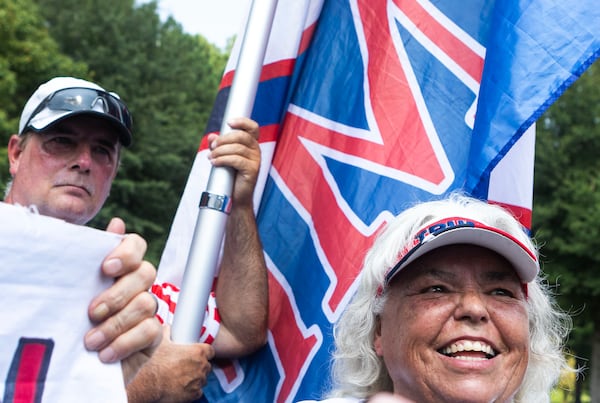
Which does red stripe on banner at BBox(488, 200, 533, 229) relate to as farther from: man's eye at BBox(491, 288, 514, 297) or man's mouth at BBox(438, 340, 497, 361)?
man's mouth at BBox(438, 340, 497, 361)

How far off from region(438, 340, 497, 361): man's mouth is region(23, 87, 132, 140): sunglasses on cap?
149 cm

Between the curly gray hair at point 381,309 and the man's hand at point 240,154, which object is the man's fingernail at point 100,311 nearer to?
the curly gray hair at point 381,309

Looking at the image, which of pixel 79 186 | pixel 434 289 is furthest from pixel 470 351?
pixel 79 186

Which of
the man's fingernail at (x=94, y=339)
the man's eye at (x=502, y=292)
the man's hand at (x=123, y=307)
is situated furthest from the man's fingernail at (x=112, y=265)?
the man's eye at (x=502, y=292)

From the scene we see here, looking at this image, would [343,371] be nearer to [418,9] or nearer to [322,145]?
[322,145]

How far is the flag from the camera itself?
8.81 feet

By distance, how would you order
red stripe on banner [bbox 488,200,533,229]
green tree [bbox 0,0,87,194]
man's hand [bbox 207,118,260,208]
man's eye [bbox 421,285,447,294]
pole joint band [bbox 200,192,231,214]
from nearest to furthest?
1. man's eye [bbox 421,285,447,294]
2. pole joint band [bbox 200,192,231,214]
3. man's hand [bbox 207,118,260,208]
4. red stripe on banner [bbox 488,200,533,229]
5. green tree [bbox 0,0,87,194]

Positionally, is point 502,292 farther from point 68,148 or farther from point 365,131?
point 68,148

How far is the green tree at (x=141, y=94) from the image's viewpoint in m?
23.0

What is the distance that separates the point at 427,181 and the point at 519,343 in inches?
32.8

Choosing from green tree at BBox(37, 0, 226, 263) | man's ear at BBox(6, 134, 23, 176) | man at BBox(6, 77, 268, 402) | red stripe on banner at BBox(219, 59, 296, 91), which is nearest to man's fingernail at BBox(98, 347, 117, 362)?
man at BBox(6, 77, 268, 402)

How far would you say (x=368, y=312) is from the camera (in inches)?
94.4

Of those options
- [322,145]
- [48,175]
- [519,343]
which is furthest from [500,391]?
[48,175]

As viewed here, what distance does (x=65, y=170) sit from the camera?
8.84ft
